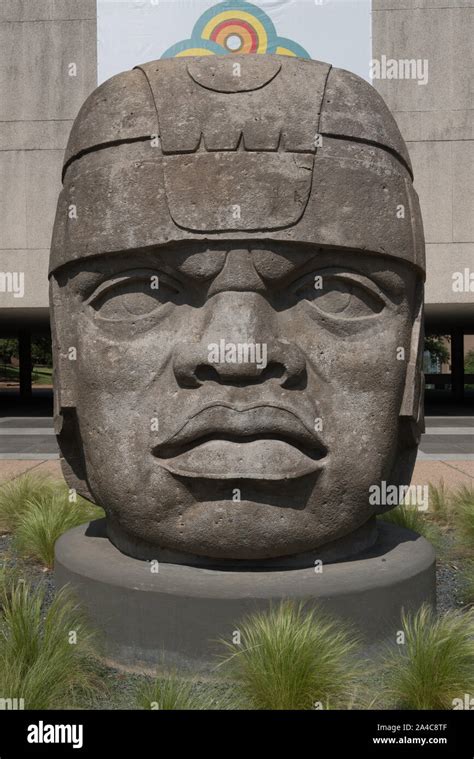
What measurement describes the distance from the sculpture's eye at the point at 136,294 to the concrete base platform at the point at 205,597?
136 centimetres

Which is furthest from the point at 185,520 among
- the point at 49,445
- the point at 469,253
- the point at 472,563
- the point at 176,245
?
the point at 469,253

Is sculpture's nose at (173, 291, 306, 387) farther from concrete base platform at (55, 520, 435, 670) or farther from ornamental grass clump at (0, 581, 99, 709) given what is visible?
ornamental grass clump at (0, 581, 99, 709)

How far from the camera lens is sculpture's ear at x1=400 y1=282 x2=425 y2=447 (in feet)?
12.6

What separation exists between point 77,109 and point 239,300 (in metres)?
10.7

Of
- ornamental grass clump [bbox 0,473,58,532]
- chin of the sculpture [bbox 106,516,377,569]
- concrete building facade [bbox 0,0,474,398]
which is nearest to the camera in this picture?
chin of the sculpture [bbox 106,516,377,569]

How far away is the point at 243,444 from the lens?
3.39 m

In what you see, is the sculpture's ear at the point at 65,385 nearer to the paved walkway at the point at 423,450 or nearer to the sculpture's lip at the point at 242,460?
the sculpture's lip at the point at 242,460

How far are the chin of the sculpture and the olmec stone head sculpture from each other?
14 millimetres

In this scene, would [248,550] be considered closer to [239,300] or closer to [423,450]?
[239,300]

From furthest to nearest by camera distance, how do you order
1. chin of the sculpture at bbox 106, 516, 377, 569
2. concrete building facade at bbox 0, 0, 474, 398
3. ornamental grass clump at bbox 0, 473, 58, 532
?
Result: concrete building facade at bbox 0, 0, 474, 398
ornamental grass clump at bbox 0, 473, 58, 532
chin of the sculpture at bbox 106, 516, 377, 569

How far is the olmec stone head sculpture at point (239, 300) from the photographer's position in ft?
11.0

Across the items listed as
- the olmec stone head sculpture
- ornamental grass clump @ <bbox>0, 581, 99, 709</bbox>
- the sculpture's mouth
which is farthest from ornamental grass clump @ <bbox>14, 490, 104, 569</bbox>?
the sculpture's mouth

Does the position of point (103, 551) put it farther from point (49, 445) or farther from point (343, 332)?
point (49, 445)

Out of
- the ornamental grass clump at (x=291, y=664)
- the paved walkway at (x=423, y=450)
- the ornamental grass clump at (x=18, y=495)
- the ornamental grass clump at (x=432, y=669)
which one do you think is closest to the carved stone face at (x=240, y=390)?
the ornamental grass clump at (x=291, y=664)
